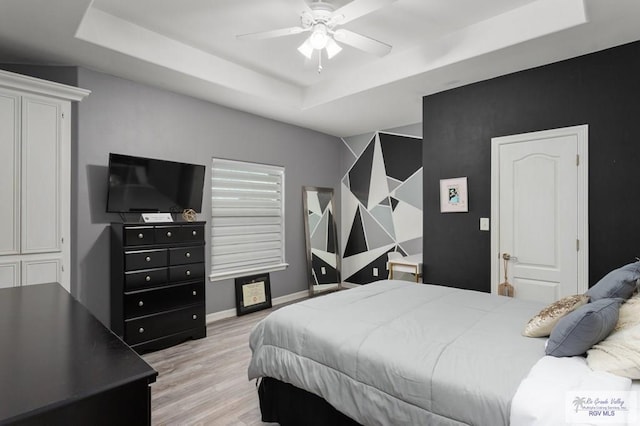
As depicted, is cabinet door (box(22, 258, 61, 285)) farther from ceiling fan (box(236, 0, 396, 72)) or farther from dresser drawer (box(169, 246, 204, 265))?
ceiling fan (box(236, 0, 396, 72))

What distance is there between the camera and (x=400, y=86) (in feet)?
12.3

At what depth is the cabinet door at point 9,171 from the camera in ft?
8.93

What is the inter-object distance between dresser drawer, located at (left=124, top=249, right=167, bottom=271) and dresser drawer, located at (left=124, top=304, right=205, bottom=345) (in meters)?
0.49

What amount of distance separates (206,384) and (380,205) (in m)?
3.73

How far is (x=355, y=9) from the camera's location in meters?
2.37

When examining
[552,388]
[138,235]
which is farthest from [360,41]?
[138,235]

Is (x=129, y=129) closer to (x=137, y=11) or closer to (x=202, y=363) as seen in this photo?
(x=137, y=11)

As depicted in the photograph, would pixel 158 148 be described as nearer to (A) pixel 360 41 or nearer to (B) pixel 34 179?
(B) pixel 34 179

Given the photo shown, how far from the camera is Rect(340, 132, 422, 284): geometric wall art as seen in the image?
5.26 m

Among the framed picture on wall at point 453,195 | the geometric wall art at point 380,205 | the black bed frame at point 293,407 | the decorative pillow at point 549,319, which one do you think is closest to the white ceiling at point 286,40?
the framed picture on wall at point 453,195

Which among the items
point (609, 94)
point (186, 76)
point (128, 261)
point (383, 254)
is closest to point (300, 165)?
point (383, 254)

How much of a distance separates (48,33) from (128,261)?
193 cm

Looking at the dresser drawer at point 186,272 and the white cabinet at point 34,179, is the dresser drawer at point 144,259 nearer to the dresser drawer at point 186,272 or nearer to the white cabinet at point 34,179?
the dresser drawer at point 186,272

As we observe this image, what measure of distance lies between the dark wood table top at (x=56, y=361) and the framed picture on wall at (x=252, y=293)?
3156mm
